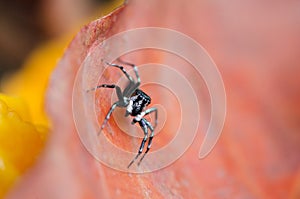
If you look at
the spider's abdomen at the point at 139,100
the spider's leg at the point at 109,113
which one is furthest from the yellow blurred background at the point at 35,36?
the spider's leg at the point at 109,113

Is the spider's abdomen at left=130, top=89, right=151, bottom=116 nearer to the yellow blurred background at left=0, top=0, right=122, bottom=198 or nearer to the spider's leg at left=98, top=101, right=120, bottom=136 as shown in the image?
the spider's leg at left=98, top=101, right=120, bottom=136

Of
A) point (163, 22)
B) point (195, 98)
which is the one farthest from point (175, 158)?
point (163, 22)

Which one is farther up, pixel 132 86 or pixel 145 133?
A: pixel 132 86

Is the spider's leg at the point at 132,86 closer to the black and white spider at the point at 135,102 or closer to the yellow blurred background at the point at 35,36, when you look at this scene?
the black and white spider at the point at 135,102

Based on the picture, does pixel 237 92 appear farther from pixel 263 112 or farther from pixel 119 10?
pixel 119 10

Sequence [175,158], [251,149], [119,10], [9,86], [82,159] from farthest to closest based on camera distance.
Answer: [9,86]
[251,149]
[175,158]
[119,10]
[82,159]

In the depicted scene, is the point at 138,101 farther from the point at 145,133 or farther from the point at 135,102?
the point at 145,133

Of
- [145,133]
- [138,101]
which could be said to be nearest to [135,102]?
[138,101]

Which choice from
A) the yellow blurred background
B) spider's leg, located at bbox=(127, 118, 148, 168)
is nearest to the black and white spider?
spider's leg, located at bbox=(127, 118, 148, 168)
